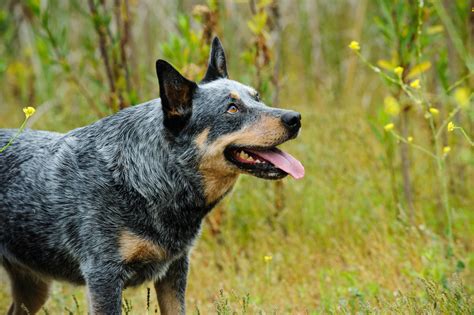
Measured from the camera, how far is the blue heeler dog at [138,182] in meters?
3.70

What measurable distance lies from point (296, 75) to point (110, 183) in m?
7.94

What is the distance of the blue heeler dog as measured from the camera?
145 inches

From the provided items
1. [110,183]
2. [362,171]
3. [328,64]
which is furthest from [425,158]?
[110,183]

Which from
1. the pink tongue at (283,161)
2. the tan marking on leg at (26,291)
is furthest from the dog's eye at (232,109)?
the tan marking on leg at (26,291)

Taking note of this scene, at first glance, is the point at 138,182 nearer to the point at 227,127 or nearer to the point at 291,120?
the point at 227,127

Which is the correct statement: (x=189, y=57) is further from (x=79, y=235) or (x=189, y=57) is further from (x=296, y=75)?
(x=296, y=75)

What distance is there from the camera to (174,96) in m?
3.78

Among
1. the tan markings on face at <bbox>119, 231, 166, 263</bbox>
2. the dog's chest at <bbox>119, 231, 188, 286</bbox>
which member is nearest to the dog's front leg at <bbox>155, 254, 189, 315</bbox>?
the dog's chest at <bbox>119, 231, 188, 286</bbox>

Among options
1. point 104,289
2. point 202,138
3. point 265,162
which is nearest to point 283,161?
point 265,162

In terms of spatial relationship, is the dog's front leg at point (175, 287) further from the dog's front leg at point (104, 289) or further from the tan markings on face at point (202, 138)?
the tan markings on face at point (202, 138)

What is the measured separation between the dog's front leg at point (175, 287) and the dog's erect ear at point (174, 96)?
84cm

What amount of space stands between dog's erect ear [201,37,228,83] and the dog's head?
0.35m

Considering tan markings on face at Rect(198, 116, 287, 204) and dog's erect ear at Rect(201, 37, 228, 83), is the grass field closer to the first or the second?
tan markings on face at Rect(198, 116, 287, 204)

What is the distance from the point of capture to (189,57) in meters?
5.77
